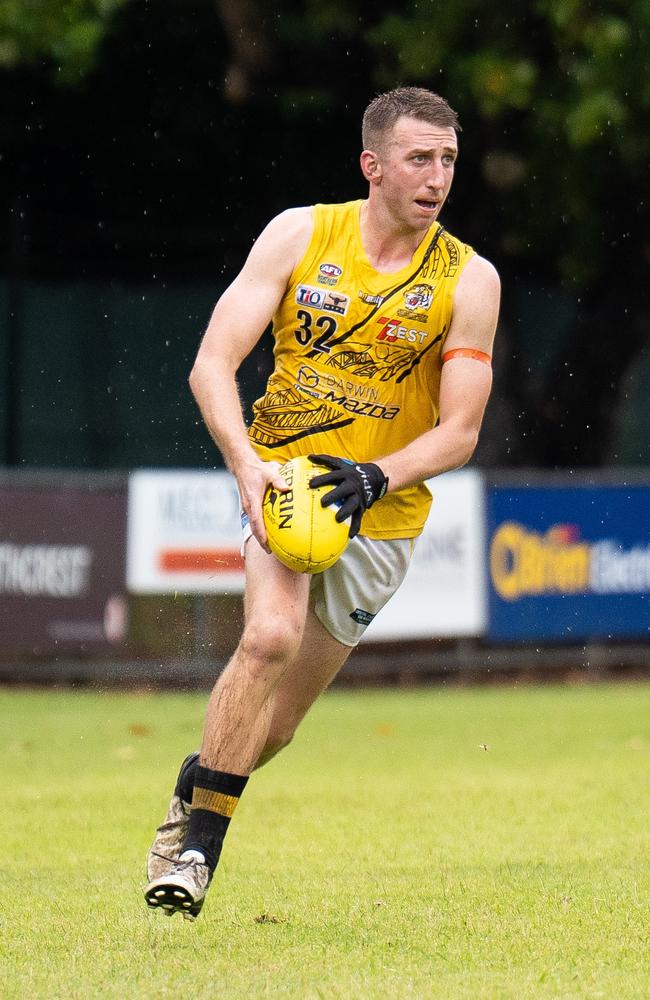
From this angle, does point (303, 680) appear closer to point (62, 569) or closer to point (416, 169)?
point (416, 169)

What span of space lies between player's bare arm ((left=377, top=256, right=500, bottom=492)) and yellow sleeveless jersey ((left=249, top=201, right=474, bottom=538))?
0.06 meters

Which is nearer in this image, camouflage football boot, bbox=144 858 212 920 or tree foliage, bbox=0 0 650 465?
camouflage football boot, bbox=144 858 212 920

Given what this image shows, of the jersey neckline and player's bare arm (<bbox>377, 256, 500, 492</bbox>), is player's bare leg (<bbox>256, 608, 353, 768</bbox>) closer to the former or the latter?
player's bare arm (<bbox>377, 256, 500, 492</bbox>)

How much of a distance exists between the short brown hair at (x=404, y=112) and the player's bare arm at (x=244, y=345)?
333 mm

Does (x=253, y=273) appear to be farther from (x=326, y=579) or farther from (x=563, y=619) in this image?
(x=563, y=619)

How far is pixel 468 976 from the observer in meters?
4.73

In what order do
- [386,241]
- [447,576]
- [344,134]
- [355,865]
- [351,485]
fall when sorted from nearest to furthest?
[351,485] < [386,241] < [355,865] < [447,576] < [344,134]

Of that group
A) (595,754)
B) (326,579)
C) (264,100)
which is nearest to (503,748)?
(595,754)

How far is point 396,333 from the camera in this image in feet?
19.1

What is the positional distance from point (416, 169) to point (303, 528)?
1251 millimetres

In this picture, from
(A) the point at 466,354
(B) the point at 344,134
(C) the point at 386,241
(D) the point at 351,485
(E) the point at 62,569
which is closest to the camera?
(D) the point at 351,485

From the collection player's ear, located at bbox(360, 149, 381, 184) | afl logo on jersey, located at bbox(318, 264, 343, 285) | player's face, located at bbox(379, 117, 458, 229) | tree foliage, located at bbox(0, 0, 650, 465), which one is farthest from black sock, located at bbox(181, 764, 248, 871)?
tree foliage, located at bbox(0, 0, 650, 465)

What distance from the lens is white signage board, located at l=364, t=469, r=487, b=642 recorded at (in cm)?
1410

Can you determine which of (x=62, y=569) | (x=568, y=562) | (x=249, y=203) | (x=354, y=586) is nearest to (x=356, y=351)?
(x=354, y=586)
